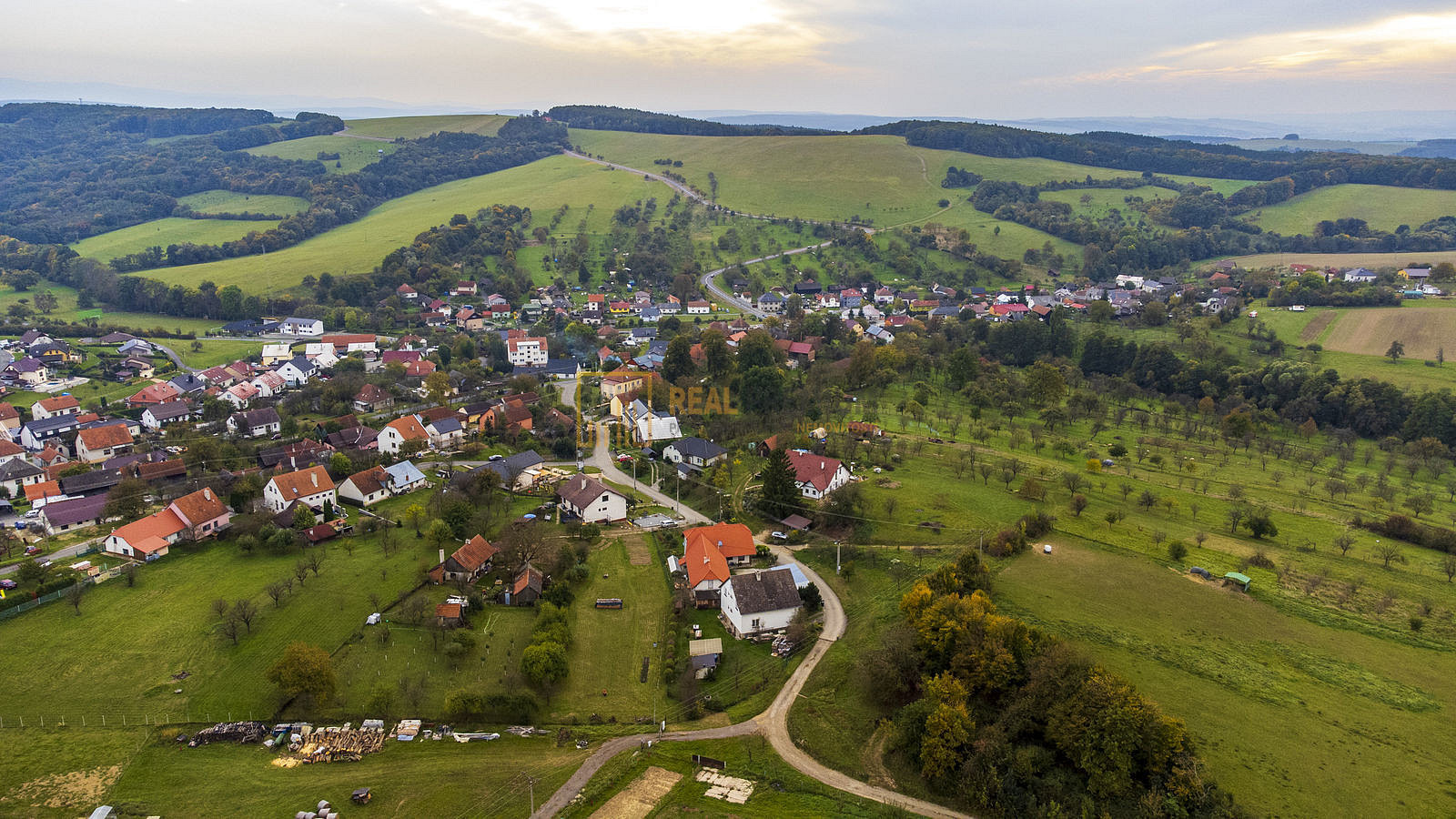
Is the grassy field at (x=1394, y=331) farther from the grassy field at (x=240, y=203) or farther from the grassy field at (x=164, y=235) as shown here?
the grassy field at (x=240, y=203)

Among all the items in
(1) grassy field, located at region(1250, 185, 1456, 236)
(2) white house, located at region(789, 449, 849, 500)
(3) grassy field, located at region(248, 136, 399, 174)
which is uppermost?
(3) grassy field, located at region(248, 136, 399, 174)

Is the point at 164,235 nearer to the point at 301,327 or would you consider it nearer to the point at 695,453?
the point at 301,327

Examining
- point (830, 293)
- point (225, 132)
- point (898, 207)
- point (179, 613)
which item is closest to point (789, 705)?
point (179, 613)

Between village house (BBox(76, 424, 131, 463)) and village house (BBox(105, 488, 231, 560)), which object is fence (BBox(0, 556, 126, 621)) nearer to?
village house (BBox(105, 488, 231, 560))

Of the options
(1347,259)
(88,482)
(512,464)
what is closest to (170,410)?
(88,482)

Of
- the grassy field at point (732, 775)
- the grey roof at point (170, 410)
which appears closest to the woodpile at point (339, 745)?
the grassy field at point (732, 775)

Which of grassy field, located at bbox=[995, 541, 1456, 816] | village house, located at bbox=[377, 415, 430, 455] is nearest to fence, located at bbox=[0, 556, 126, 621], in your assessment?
village house, located at bbox=[377, 415, 430, 455]
